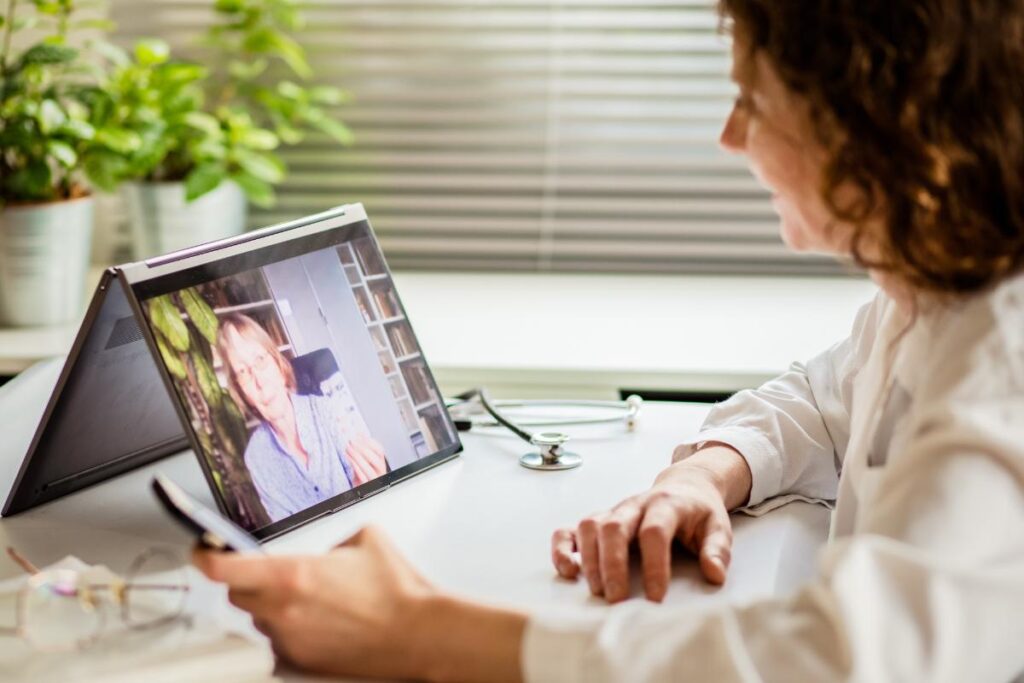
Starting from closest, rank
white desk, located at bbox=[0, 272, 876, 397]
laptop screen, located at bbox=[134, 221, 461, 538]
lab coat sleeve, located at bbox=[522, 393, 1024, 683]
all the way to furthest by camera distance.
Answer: lab coat sleeve, located at bbox=[522, 393, 1024, 683] < laptop screen, located at bbox=[134, 221, 461, 538] < white desk, located at bbox=[0, 272, 876, 397]

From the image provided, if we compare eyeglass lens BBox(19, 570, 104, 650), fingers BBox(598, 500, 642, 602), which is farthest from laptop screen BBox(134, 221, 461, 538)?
fingers BBox(598, 500, 642, 602)

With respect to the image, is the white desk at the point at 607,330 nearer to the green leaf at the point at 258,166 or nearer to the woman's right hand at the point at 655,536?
the green leaf at the point at 258,166

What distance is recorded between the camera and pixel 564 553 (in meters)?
0.96

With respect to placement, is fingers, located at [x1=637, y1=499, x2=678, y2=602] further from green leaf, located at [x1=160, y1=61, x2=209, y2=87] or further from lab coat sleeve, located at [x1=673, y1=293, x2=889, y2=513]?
green leaf, located at [x1=160, y1=61, x2=209, y2=87]

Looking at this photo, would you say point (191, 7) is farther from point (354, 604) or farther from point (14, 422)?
point (354, 604)

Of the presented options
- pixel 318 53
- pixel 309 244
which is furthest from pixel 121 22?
pixel 309 244

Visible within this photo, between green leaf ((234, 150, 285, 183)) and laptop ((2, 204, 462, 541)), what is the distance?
91 centimetres

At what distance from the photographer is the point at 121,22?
2.19 meters

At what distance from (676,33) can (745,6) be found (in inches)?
54.8

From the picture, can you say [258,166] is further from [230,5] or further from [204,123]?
[230,5]

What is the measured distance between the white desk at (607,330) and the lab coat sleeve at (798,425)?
506mm

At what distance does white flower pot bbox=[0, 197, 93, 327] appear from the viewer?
182 cm

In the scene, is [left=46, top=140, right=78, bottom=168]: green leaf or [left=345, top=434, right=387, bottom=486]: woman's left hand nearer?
[left=345, top=434, right=387, bottom=486]: woman's left hand

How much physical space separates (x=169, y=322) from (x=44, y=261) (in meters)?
0.99
